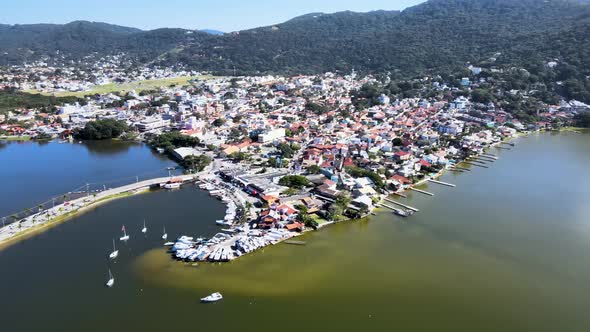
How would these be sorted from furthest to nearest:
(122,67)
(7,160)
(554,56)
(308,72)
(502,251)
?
(122,67)
(308,72)
(554,56)
(7,160)
(502,251)

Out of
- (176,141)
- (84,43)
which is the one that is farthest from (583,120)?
(84,43)

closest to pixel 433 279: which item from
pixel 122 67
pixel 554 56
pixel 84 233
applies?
pixel 84 233

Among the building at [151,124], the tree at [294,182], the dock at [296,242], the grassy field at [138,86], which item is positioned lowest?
the dock at [296,242]

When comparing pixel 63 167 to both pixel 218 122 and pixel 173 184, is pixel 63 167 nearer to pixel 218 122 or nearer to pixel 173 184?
pixel 173 184

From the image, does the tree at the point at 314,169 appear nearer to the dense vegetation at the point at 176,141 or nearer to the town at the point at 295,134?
the town at the point at 295,134

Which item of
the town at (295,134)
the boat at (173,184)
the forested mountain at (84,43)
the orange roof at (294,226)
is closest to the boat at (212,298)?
the town at (295,134)

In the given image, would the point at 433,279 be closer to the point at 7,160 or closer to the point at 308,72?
the point at 7,160
